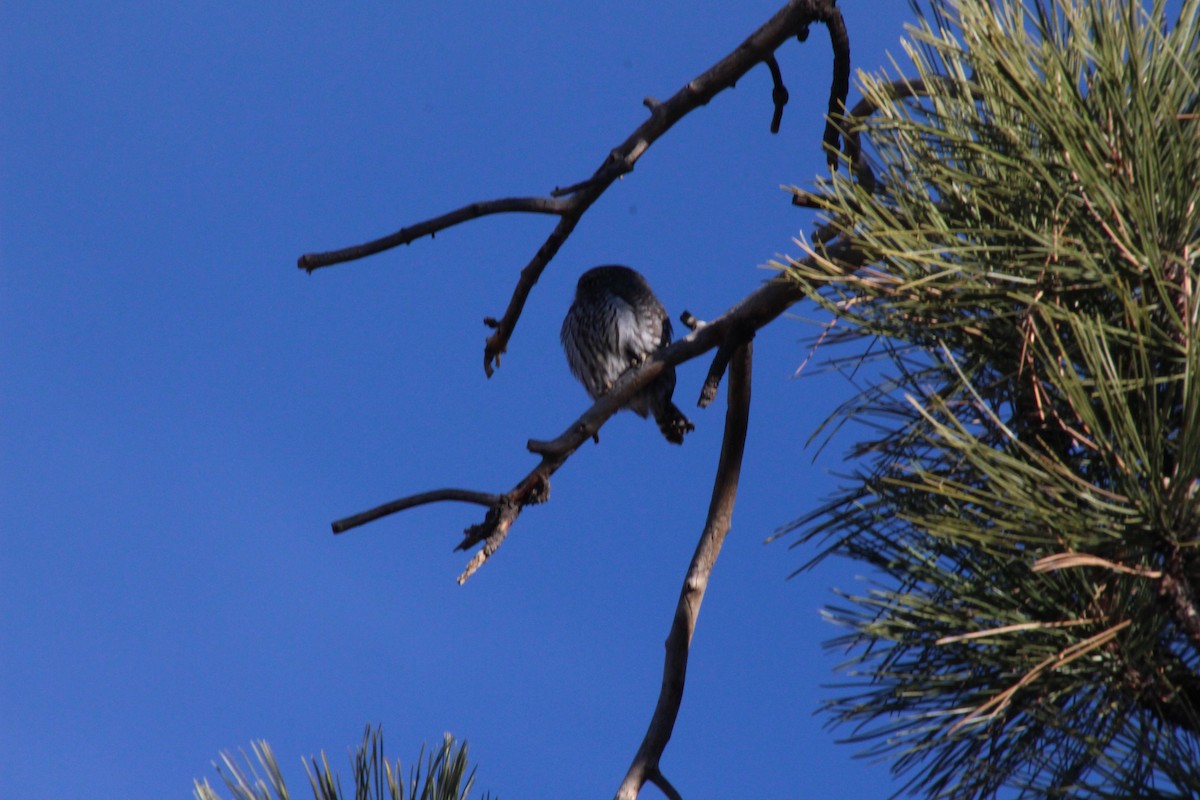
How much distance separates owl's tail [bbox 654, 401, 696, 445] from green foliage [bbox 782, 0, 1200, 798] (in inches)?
125

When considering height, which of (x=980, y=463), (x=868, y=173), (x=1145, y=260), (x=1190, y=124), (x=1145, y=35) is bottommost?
(x=980, y=463)

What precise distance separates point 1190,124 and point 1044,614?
0.64m

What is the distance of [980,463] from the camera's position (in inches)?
49.8

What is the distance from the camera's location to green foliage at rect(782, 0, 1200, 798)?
4.22 ft

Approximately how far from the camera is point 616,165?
2523 millimetres

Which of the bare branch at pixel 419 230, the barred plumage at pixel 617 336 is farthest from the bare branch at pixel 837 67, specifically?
the barred plumage at pixel 617 336

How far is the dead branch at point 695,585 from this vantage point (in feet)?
6.98

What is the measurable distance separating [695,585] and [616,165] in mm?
930

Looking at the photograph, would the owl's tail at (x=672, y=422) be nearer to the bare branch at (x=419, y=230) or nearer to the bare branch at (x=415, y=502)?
the bare branch at (x=419, y=230)

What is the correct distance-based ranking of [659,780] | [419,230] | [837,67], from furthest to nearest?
[837,67]
[419,230]
[659,780]

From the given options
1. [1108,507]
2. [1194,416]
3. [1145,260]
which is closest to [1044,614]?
[1108,507]

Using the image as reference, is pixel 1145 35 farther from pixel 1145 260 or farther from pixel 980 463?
pixel 980 463

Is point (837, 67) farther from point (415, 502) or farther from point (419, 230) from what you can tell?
point (415, 502)

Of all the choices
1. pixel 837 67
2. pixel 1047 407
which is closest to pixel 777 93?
pixel 837 67
